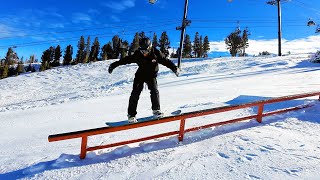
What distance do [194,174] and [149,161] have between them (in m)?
0.95

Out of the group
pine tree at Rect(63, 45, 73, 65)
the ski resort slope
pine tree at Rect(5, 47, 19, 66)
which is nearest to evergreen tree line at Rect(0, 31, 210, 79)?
pine tree at Rect(63, 45, 73, 65)

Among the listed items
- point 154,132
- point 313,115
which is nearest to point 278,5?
point 313,115

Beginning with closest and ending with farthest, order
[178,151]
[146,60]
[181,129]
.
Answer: [178,151] → [146,60] → [181,129]

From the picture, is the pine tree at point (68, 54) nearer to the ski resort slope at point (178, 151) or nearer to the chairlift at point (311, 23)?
the chairlift at point (311, 23)

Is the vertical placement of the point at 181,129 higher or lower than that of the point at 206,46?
lower

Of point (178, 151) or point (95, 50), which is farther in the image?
point (95, 50)

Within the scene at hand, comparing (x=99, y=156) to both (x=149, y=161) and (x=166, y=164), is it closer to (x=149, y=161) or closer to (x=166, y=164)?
(x=149, y=161)

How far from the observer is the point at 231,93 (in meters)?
13.0

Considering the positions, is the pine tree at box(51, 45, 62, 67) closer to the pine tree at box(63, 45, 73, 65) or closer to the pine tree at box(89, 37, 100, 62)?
the pine tree at box(63, 45, 73, 65)

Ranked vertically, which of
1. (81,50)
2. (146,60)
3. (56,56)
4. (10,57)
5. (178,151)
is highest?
(81,50)

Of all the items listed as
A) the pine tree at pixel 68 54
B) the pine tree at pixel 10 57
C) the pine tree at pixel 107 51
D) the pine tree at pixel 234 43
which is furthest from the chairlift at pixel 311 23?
the pine tree at pixel 10 57

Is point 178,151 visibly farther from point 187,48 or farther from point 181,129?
point 187,48

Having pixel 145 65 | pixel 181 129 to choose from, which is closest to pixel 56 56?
pixel 145 65

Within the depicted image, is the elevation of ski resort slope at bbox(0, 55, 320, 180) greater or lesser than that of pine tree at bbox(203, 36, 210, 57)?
lesser
